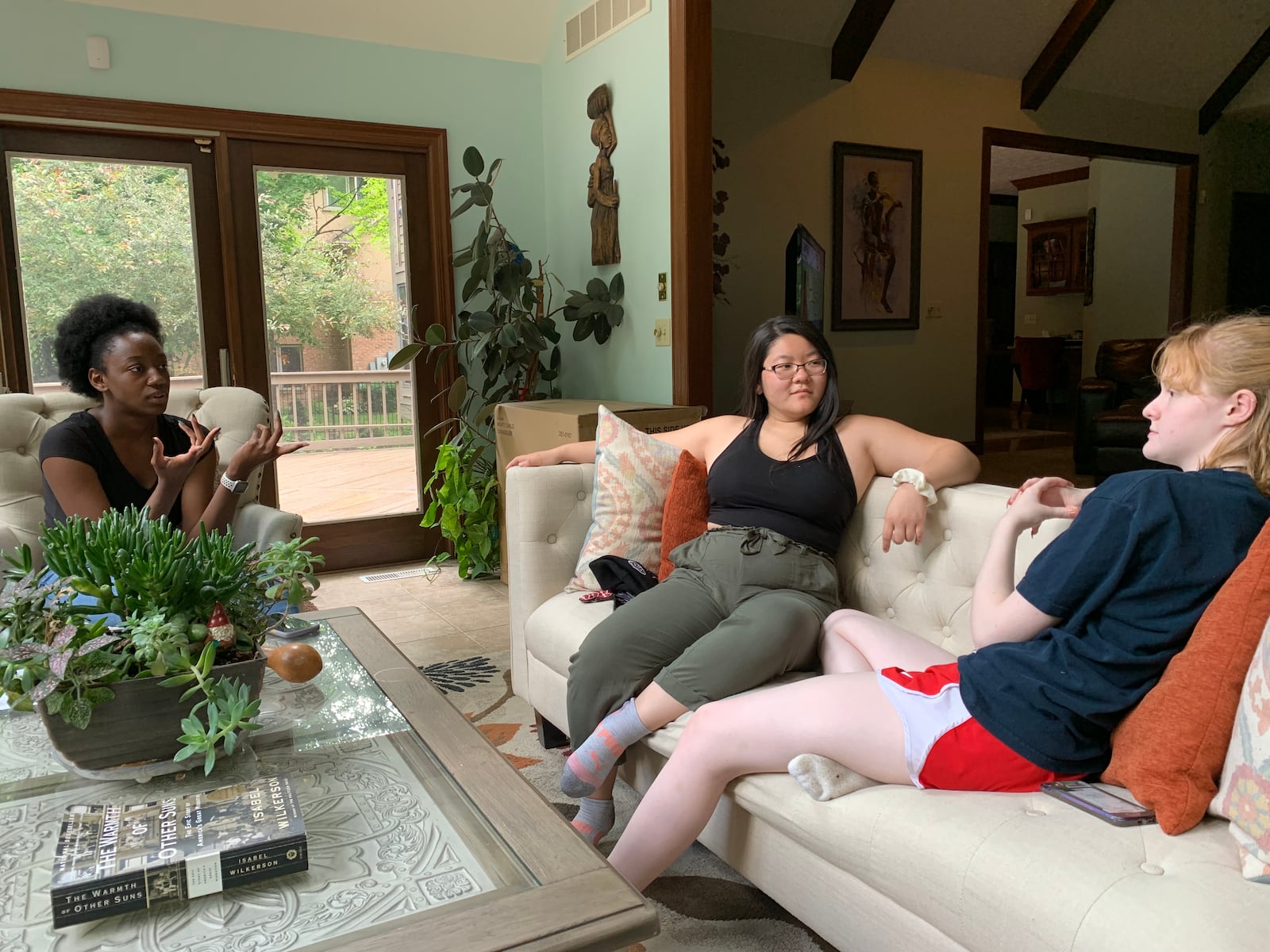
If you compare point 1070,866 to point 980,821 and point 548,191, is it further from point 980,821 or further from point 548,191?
point 548,191

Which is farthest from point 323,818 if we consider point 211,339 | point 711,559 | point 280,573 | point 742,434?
point 211,339

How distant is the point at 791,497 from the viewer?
6.54 feet

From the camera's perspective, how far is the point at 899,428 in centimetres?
207

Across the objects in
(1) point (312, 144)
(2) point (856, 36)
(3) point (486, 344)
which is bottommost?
(3) point (486, 344)

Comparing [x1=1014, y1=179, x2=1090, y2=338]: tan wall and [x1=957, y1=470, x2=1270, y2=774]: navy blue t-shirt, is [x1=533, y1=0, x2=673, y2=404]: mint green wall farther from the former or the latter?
[x1=1014, y1=179, x2=1090, y2=338]: tan wall

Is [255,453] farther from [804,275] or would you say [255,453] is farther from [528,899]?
[804,275]

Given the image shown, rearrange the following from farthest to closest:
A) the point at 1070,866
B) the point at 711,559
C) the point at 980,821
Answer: the point at 711,559, the point at 980,821, the point at 1070,866

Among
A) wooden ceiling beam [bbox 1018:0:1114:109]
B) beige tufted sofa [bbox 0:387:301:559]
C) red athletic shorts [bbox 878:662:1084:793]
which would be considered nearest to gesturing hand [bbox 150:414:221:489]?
beige tufted sofa [bbox 0:387:301:559]

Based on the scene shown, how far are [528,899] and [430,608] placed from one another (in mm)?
2784

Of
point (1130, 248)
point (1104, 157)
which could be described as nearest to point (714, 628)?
point (1104, 157)

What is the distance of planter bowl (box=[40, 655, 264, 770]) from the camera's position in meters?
1.21

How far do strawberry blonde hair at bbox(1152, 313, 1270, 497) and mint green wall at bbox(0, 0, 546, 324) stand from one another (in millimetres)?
3194

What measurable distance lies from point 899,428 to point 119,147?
3285 mm

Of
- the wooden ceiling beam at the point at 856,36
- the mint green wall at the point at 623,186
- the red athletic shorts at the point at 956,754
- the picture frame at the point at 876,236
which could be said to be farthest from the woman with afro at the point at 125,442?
the wooden ceiling beam at the point at 856,36
